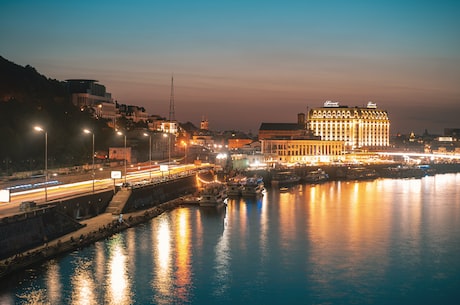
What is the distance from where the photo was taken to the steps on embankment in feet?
80.6

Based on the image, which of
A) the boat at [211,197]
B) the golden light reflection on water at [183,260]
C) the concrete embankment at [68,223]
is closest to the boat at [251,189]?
the boat at [211,197]

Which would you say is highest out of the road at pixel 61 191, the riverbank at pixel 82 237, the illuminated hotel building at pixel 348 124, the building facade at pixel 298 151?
the illuminated hotel building at pixel 348 124

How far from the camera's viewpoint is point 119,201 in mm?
25125

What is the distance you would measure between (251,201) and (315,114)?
216 feet

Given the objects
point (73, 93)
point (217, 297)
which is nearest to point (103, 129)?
point (73, 93)

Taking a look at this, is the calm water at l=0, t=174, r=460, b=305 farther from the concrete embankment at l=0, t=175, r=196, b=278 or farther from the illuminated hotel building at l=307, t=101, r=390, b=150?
the illuminated hotel building at l=307, t=101, r=390, b=150

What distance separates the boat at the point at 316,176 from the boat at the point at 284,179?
56.5 inches

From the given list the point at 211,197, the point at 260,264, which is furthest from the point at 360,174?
the point at 260,264

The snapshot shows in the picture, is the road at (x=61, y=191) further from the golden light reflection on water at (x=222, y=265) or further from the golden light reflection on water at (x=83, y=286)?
the golden light reflection on water at (x=222, y=265)

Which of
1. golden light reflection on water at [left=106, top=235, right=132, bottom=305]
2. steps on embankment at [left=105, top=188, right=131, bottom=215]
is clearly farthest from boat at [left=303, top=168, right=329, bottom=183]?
golden light reflection on water at [left=106, top=235, right=132, bottom=305]

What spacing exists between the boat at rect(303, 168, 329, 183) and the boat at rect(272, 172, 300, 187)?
1.43 m

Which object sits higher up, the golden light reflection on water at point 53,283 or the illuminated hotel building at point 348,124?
the illuminated hotel building at point 348,124

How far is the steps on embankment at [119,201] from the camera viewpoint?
80.6 ft

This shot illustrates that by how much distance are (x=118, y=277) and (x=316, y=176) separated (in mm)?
38871
